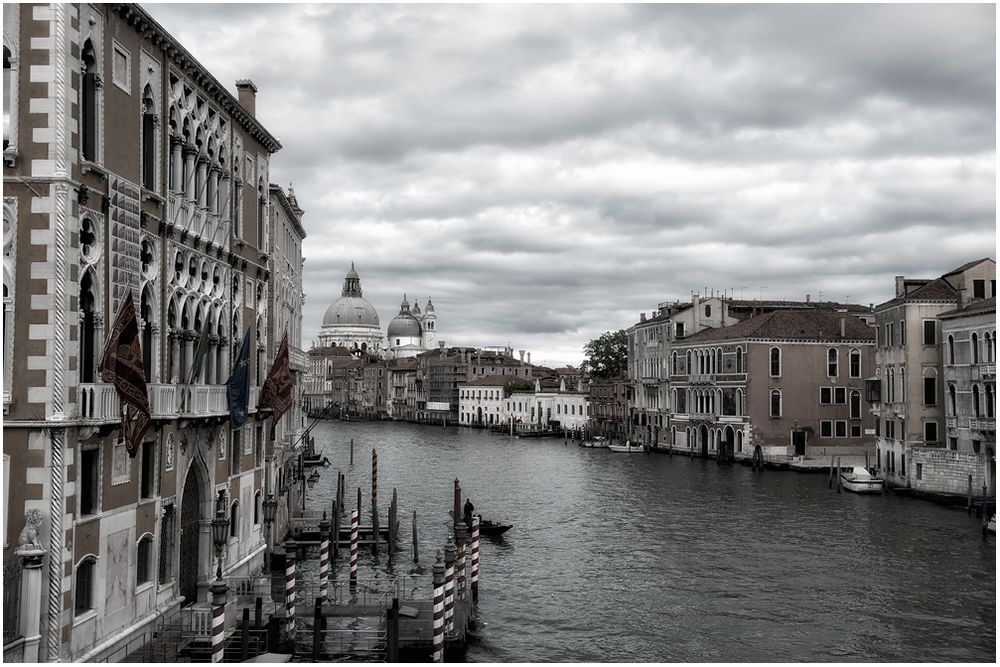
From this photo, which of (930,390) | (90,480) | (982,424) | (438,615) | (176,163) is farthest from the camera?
(930,390)

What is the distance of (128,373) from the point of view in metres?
12.1

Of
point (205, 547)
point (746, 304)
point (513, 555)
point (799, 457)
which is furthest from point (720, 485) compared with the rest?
point (205, 547)

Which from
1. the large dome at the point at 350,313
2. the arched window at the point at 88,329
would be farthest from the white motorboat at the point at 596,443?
the large dome at the point at 350,313

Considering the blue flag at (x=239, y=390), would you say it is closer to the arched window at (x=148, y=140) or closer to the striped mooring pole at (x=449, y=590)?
the arched window at (x=148, y=140)

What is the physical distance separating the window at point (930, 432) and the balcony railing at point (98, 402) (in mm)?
30249

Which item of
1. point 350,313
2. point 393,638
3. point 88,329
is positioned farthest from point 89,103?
point 350,313

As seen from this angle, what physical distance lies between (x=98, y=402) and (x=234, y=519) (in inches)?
256

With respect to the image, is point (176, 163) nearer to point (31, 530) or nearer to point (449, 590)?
point (31, 530)

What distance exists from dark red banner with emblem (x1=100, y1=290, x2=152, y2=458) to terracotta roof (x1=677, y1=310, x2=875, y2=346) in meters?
42.8

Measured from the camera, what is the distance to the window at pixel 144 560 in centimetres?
1384

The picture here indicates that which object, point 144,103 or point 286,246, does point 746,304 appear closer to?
point 286,246

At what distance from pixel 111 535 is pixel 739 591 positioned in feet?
42.9

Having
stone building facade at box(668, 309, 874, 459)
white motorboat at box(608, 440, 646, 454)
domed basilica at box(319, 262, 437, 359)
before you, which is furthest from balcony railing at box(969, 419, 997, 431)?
domed basilica at box(319, 262, 437, 359)

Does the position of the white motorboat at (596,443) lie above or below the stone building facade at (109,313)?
below
